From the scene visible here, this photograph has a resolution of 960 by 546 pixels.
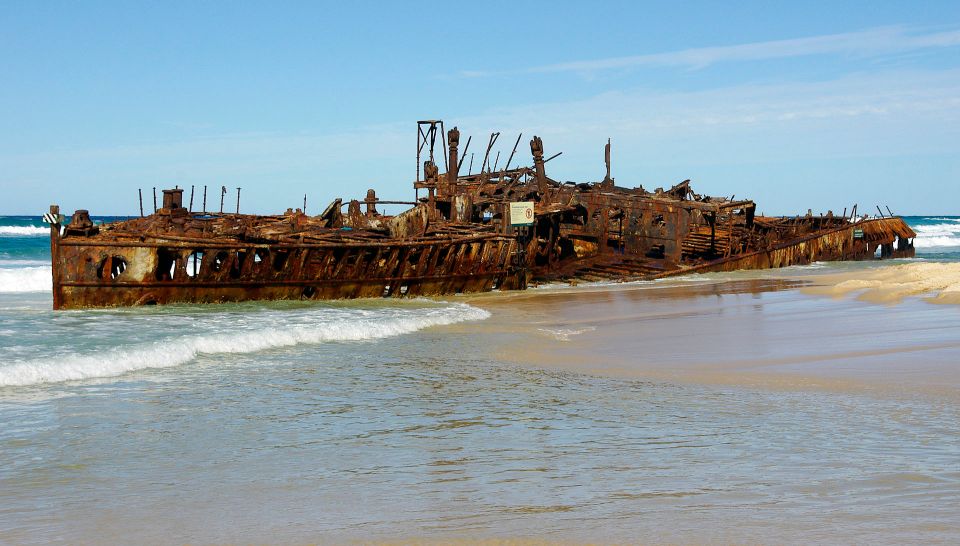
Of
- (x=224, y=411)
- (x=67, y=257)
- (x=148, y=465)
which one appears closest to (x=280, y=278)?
(x=67, y=257)

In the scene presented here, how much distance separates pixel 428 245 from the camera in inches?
880

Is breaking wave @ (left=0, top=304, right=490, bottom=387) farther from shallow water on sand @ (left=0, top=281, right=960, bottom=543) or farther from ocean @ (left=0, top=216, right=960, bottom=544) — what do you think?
shallow water on sand @ (left=0, top=281, right=960, bottom=543)

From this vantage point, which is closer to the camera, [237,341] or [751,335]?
[237,341]

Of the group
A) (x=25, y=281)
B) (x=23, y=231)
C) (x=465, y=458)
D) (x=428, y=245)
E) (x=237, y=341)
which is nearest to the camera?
(x=465, y=458)

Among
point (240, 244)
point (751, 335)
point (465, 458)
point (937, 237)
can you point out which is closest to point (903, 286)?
point (751, 335)

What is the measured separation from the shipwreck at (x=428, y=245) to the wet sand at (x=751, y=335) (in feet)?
6.80

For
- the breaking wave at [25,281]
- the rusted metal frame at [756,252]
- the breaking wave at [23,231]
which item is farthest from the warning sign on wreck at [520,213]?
the breaking wave at [23,231]

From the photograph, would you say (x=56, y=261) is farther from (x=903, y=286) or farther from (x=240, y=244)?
(x=903, y=286)

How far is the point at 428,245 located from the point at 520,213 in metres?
3.32

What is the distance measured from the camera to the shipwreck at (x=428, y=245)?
1830 cm

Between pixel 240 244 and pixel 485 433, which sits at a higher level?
pixel 240 244

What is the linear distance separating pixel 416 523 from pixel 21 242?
72.2m

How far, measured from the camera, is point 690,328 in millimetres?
14539

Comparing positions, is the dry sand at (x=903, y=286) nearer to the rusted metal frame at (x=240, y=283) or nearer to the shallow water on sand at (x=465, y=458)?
the rusted metal frame at (x=240, y=283)
